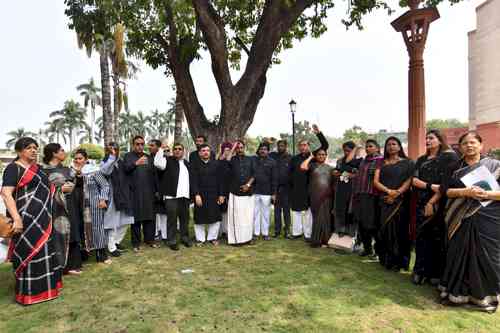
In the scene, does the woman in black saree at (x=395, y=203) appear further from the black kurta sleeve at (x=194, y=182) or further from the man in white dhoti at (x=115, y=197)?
the man in white dhoti at (x=115, y=197)

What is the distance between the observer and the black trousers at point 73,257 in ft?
13.9

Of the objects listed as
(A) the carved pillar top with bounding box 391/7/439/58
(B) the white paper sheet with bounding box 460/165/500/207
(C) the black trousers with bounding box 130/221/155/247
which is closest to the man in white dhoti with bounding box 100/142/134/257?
(C) the black trousers with bounding box 130/221/155/247

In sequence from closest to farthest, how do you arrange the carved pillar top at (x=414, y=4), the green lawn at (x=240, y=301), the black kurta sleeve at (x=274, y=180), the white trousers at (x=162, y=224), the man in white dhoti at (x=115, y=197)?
1. the green lawn at (x=240, y=301)
2. the man in white dhoti at (x=115, y=197)
3. the white trousers at (x=162, y=224)
4. the black kurta sleeve at (x=274, y=180)
5. the carved pillar top at (x=414, y=4)

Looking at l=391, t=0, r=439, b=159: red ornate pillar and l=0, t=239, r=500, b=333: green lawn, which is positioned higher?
l=391, t=0, r=439, b=159: red ornate pillar

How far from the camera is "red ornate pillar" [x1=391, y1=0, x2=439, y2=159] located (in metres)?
6.88

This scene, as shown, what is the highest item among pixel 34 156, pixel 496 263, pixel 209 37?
pixel 209 37

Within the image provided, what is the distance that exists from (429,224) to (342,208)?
161 cm

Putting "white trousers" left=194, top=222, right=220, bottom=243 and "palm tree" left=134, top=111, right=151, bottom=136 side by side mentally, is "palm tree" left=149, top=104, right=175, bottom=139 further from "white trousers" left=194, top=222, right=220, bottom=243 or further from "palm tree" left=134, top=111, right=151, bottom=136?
"white trousers" left=194, top=222, right=220, bottom=243

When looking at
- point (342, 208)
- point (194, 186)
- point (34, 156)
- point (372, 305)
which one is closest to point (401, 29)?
point (342, 208)

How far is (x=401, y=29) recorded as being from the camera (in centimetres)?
719

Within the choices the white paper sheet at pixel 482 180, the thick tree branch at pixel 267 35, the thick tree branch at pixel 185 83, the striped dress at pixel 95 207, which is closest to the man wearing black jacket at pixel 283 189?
the thick tree branch at pixel 267 35

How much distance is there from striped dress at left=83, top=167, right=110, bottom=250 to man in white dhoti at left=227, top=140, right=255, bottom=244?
202 cm

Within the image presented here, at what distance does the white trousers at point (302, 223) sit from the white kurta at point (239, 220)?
3.03 feet

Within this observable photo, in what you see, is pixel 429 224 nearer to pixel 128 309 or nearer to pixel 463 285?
pixel 463 285
